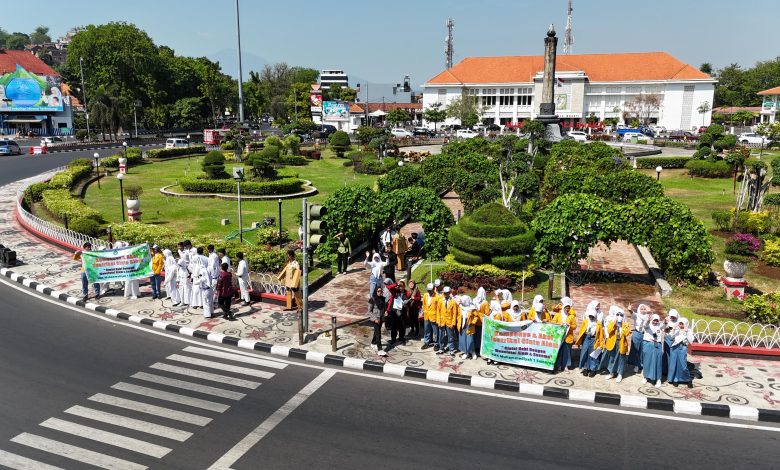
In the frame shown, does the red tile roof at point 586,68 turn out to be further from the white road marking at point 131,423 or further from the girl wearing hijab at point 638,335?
the white road marking at point 131,423

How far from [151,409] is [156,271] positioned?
637 cm

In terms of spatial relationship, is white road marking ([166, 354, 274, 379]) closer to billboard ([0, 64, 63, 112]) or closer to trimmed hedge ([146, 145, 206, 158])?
trimmed hedge ([146, 145, 206, 158])

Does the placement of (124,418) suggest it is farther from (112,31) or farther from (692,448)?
(112,31)

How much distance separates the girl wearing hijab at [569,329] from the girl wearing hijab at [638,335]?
108 centimetres

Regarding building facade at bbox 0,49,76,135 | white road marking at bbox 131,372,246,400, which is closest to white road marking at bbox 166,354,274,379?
white road marking at bbox 131,372,246,400

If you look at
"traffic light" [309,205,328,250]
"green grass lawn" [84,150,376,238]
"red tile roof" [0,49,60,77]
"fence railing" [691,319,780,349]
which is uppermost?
"red tile roof" [0,49,60,77]

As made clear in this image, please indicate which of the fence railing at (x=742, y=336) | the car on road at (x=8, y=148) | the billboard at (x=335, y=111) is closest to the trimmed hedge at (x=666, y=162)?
the fence railing at (x=742, y=336)

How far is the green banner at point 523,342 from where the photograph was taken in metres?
10.9

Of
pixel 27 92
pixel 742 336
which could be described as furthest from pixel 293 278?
pixel 27 92

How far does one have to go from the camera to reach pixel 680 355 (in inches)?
408

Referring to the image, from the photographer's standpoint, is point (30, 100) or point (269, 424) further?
point (30, 100)

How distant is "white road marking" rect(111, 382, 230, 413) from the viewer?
31.4 ft

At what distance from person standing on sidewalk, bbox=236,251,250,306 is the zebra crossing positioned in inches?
121

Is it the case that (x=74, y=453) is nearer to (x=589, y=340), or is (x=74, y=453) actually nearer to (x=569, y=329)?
(x=569, y=329)
